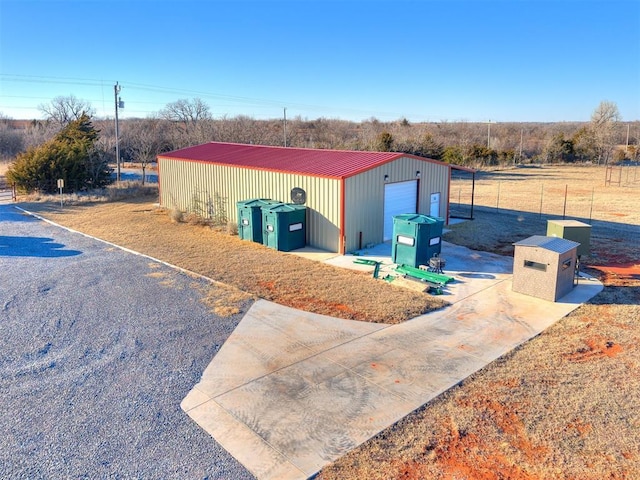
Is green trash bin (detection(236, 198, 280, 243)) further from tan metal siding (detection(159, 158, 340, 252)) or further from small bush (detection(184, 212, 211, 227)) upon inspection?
small bush (detection(184, 212, 211, 227))

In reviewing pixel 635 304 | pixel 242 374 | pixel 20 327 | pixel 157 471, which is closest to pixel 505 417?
pixel 242 374

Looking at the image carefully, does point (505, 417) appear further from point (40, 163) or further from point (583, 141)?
point (583, 141)

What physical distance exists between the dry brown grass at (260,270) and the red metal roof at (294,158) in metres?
2.63

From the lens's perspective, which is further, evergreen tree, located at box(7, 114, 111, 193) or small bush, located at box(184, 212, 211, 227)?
evergreen tree, located at box(7, 114, 111, 193)

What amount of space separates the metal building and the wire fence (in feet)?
13.5

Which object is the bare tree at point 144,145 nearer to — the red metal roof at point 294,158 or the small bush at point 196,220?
the red metal roof at point 294,158

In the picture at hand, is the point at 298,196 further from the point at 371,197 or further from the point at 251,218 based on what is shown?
the point at 371,197

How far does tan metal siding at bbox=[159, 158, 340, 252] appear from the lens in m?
14.1

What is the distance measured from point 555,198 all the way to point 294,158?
16499mm

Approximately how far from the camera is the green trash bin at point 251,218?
1501 cm

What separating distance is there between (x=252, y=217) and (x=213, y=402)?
922cm

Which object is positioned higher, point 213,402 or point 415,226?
point 415,226

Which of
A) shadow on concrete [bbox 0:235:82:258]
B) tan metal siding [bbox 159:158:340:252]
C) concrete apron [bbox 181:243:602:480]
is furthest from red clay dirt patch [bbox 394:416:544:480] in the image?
shadow on concrete [bbox 0:235:82:258]

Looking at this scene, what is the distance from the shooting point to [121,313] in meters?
9.27
